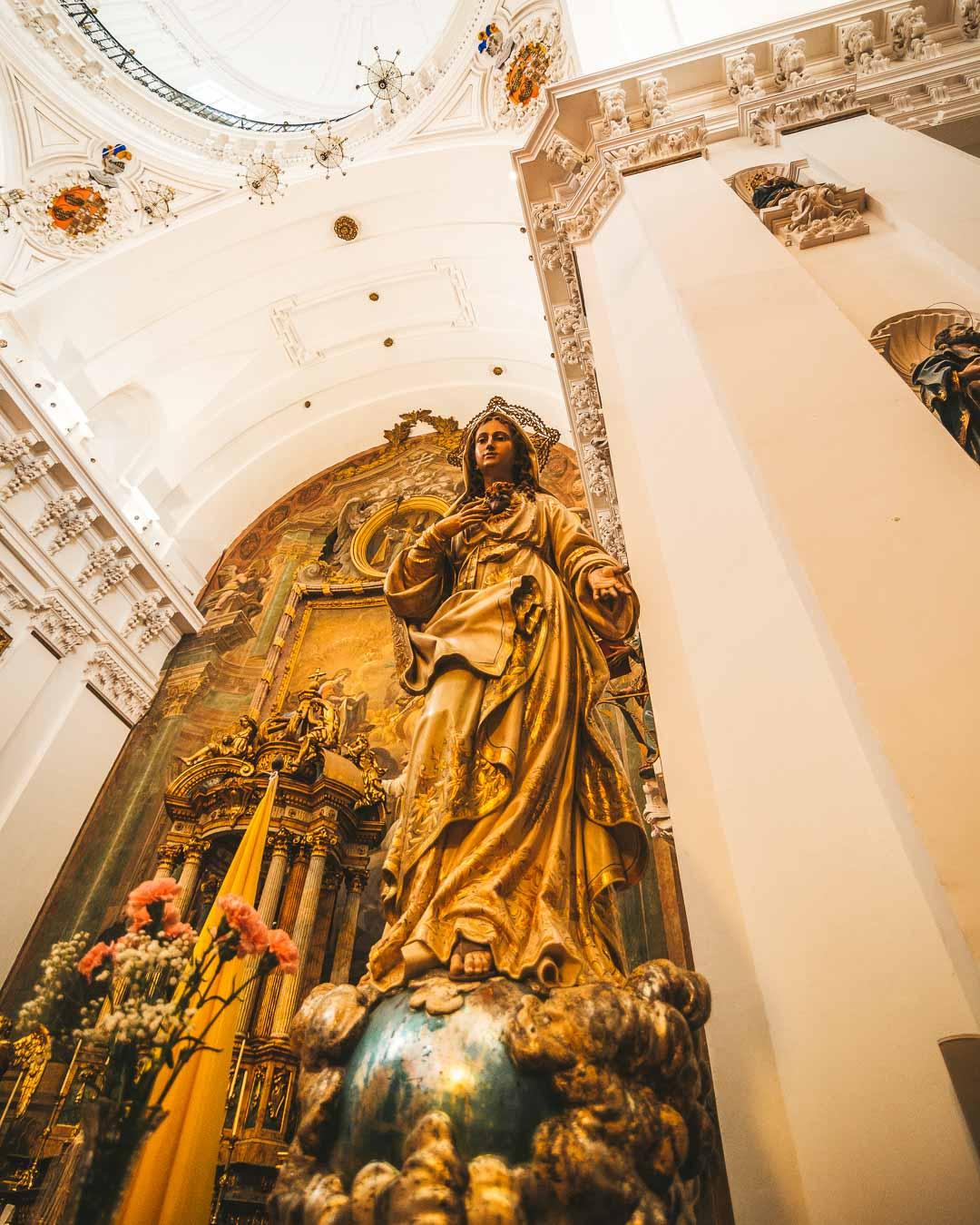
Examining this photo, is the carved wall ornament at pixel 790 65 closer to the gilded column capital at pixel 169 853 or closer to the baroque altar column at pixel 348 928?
the baroque altar column at pixel 348 928

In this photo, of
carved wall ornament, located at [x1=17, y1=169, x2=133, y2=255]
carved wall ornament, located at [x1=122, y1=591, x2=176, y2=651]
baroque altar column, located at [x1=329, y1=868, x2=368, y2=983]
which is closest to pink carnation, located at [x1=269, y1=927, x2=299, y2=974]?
baroque altar column, located at [x1=329, y1=868, x2=368, y2=983]

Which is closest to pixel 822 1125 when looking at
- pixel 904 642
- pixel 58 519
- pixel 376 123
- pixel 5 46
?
pixel 904 642

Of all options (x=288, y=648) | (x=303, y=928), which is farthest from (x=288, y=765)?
(x=288, y=648)

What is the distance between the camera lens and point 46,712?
7.19 metres

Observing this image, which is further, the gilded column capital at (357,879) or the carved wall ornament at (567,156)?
the gilded column capital at (357,879)

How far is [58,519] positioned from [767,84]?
A: 7765 mm

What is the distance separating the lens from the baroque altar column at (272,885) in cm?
497

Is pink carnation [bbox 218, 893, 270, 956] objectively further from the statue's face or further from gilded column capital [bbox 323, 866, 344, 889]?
gilded column capital [bbox 323, 866, 344, 889]

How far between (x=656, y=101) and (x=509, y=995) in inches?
210

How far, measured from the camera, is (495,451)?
9.17 ft

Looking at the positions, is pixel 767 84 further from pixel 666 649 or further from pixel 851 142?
pixel 666 649

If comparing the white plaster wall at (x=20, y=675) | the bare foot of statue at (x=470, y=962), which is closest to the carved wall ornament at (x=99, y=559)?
the white plaster wall at (x=20, y=675)

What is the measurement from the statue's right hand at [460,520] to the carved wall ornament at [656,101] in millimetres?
3517

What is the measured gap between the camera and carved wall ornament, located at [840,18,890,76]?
4.41 m
